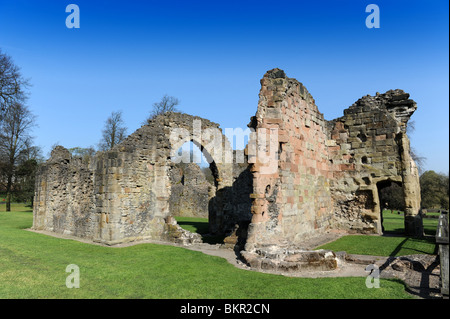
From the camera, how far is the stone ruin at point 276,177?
359 inches

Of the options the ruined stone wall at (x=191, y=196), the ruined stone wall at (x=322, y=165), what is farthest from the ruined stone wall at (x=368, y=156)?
the ruined stone wall at (x=191, y=196)

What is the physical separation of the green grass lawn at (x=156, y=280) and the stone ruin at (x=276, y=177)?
6.46 feet

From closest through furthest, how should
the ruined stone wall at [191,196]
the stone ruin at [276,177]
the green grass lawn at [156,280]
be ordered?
the green grass lawn at [156,280], the stone ruin at [276,177], the ruined stone wall at [191,196]

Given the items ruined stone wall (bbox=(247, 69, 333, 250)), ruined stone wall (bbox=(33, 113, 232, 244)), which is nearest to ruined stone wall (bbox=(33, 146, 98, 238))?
ruined stone wall (bbox=(33, 113, 232, 244))

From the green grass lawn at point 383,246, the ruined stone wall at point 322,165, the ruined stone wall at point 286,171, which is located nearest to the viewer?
the green grass lawn at point 383,246

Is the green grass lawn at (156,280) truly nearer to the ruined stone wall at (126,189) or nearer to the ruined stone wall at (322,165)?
the ruined stone wall at (322,165)

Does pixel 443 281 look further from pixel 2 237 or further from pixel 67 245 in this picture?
pixel 2 237

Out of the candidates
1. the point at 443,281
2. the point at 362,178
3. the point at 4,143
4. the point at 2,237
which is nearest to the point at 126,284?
the point at 443,281

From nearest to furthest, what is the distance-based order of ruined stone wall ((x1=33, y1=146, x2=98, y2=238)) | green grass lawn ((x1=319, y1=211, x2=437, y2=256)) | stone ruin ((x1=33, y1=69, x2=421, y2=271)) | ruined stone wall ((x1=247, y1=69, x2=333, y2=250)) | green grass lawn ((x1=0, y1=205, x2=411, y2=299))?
green grass lawn ((x1=0, y1=205, x2=411, y2=299)) < green grass lawn ((x1=319, y1=211, x2=437, y2=256)) < ruined stone wall ((x1=247, y1=69, x2=333, y2=250)) < stone ruin ((x1=33, y1=69, x2=421, y2=271)) < ruined stone wall ((x1=33, y1=146, x2=98, y2=238))

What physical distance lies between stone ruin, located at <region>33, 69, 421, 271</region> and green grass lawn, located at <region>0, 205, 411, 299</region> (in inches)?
77.5

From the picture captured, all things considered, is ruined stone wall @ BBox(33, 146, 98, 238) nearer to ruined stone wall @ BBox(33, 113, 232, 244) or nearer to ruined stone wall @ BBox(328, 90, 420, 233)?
ruined stone wall @ BBox(33, 113, 232, 244)

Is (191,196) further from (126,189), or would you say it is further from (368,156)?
(368,156)

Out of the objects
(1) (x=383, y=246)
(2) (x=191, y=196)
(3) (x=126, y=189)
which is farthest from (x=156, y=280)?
(2) (x=191, y=196)

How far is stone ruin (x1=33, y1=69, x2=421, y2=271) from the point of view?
9117 millimetres
